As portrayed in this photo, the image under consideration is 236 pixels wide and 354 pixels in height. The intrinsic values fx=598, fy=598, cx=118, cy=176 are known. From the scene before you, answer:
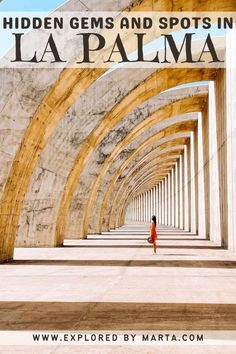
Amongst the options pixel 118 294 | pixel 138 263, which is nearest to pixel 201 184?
pixel 138 263

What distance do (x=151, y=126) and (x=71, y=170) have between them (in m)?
10.9

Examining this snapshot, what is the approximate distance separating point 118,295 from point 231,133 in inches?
451

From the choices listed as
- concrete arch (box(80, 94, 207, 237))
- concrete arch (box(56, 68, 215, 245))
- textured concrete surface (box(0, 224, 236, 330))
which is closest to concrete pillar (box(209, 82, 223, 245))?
concrete arch (box(80, 94, 207, 237))

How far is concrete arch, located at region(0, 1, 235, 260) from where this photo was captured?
1311 centimetres

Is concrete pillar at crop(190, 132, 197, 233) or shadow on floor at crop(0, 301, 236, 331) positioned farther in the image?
concrete pillar at crop(190, 132, 197, 233)

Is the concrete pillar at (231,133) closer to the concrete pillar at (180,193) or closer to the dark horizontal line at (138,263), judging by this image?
the dark horizontal line at (138,263)

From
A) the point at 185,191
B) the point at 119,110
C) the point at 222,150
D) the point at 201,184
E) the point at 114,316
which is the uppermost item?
the point at 119,110

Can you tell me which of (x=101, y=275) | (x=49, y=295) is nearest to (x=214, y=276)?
(x=101, y=275)

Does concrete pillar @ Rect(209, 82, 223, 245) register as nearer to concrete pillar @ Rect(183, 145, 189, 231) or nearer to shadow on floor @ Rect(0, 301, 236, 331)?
concrete pillar @ Rect(183, 145, 189, 231)

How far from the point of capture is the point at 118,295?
7.96 metres

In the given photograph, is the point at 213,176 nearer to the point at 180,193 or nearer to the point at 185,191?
the point at 185,191

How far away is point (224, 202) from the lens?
20531 millimetres

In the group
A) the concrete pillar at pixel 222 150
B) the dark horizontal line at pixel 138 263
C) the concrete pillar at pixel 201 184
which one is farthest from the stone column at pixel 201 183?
the dark horizontal line at pixel 138 263

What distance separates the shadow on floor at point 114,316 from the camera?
18.9 feet
